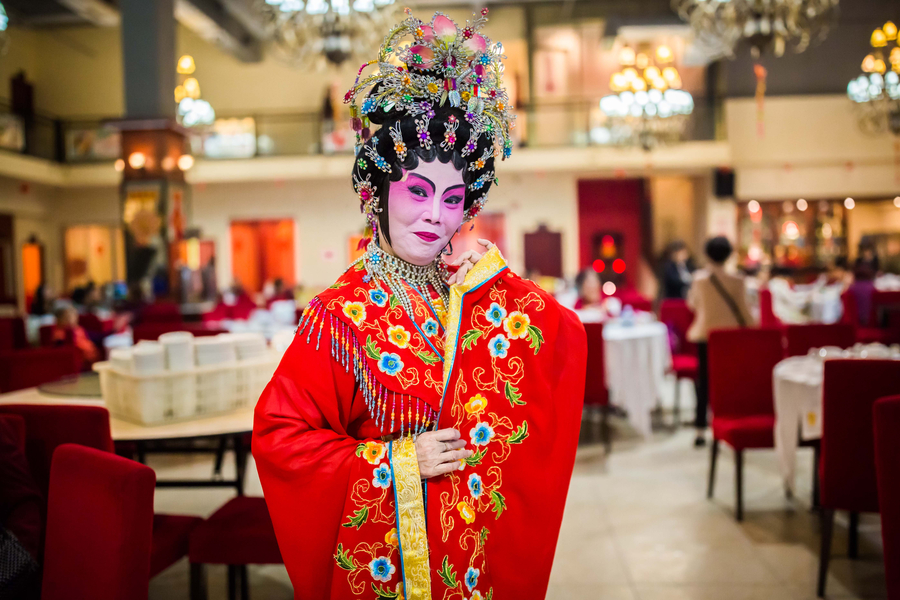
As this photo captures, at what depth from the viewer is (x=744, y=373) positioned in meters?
3.60

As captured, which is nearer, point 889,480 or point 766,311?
point 889,480

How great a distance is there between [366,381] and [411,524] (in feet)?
0.96

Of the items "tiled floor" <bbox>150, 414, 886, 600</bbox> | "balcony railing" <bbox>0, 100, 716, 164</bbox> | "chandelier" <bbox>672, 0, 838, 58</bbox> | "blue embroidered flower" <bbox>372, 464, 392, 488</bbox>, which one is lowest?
"tiled floor" <bbox>150, 414, 886, 600</bbox>

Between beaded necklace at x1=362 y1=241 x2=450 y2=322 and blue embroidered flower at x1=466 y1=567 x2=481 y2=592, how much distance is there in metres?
0.52

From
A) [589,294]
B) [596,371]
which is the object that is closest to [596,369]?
[596,371]

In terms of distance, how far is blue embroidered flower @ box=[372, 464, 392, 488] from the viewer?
125cm

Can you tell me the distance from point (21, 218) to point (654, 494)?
13.7 meters

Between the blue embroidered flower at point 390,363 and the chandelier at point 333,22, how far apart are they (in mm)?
3831

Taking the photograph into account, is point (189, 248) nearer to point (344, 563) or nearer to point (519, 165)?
point (519, 165)

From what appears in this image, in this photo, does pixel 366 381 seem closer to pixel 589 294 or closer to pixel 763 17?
pixel 763 17

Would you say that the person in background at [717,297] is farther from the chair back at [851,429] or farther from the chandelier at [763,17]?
the chair back at [851,429]

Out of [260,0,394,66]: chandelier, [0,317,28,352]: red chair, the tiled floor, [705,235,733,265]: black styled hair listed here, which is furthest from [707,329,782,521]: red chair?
[0,317,28,352]: red chair

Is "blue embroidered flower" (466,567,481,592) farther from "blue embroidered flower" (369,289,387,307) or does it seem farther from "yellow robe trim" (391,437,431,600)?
"blue embroidered flower" (369,289,387,307)

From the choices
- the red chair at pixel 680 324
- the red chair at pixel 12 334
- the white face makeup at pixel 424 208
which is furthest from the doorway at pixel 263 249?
the white face makeup at pixel 424 208
